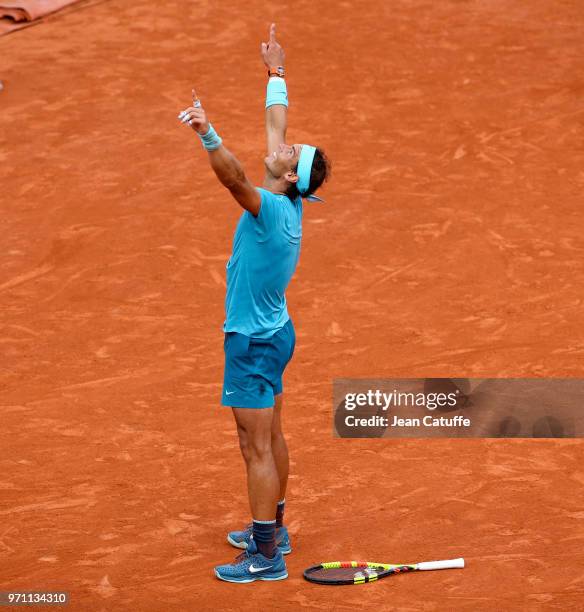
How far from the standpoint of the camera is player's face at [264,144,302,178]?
6.42m

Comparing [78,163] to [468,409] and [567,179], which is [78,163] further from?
[468,409]

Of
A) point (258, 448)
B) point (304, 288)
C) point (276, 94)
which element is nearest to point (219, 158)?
point (276, 94)

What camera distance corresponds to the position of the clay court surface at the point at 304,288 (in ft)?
22.9

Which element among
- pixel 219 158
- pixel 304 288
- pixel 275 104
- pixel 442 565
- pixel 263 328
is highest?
pixel 304 288

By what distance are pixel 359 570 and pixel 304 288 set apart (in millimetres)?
4808

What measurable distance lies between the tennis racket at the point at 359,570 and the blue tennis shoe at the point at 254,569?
159 millimetres

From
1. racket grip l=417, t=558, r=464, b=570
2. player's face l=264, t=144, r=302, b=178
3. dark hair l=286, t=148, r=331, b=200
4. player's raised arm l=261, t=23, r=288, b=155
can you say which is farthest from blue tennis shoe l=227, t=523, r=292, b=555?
player's raised arm l=261, t=23, r=288, b=155

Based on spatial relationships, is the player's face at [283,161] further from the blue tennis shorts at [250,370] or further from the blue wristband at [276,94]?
the blue tennis shorts at [250,370]

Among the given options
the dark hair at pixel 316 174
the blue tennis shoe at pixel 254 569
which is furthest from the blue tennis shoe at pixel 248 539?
the dark hair at pixel 316 174

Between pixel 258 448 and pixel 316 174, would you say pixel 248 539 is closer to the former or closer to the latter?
pixel 258 448

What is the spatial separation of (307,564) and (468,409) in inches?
103

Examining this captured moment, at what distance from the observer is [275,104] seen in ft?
22.5

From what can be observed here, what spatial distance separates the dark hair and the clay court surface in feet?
6.64

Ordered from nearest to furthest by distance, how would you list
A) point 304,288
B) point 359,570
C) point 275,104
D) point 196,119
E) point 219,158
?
point 196,119 → point 219,158 → point 359,570 → point 275,104 → point 304,288
